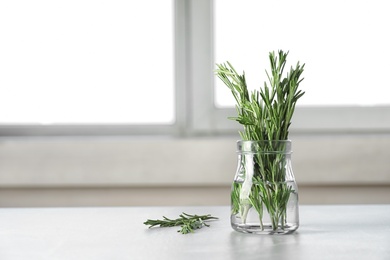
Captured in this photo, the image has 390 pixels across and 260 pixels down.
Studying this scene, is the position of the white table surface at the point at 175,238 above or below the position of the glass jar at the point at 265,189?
below

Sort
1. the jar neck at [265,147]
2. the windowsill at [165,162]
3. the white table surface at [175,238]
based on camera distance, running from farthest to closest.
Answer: the windowsill at [165,162] < the jar neck at [265,147] < the white table surface at [175,238]

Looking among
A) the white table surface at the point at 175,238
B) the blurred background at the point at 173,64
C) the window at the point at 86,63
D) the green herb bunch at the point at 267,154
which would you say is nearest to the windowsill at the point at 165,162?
the blurred background at the point at 173,64

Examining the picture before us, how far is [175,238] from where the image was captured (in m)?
0.83

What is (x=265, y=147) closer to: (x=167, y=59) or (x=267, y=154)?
(x=267, y=154)

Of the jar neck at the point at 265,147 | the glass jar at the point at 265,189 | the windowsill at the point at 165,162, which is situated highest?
the jar neck at the point at 265,147

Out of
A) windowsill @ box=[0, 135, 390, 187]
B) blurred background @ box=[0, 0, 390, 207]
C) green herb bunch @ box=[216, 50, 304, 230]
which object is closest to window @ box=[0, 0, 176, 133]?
blurred background @ box=[0, 0, 390, 207]

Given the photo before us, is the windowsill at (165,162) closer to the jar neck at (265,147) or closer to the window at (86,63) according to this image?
the window at (86,63)

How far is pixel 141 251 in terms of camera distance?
0.74 metres

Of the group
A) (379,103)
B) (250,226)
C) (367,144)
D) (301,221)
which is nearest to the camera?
(250,226)

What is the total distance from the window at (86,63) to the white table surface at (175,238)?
1067 millimetres

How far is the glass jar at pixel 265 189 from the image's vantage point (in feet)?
2.68

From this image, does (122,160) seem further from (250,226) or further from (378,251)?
(378,251)

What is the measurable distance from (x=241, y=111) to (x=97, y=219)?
0.33 m

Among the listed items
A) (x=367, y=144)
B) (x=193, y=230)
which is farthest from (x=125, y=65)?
(x=193, y=230)
